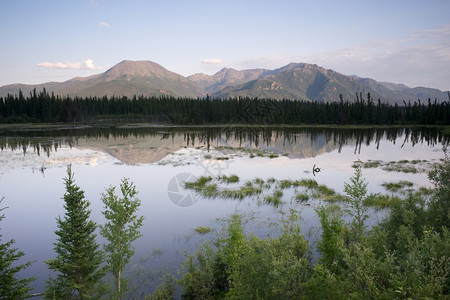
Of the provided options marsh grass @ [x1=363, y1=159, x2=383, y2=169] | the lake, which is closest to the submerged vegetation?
marsh grass @ [x1=363, y1=159, x2=383, y2=169]

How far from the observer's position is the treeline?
134 m

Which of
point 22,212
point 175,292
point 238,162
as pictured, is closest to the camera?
point 175,292

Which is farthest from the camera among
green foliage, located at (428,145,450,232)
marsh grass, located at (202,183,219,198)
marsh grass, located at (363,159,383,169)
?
marsh grass, located at (363,159,383,169)

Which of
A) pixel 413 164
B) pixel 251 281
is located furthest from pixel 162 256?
pixel 413 164

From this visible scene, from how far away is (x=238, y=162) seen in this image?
4350 centimetres

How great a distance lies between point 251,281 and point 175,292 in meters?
3.79

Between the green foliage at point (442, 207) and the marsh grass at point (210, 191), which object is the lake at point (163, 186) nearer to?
the marsh grass at point (210, 191)

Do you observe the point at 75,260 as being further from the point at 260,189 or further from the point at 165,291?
the point at 260,189

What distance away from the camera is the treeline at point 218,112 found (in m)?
134

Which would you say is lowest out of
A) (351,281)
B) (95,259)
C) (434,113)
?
(95,259)

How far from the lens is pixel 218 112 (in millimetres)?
156750

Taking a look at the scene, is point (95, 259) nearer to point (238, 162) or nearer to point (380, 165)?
point (238, 162)

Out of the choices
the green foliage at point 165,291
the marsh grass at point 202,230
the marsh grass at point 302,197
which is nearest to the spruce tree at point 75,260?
the green foliage at point 165,291

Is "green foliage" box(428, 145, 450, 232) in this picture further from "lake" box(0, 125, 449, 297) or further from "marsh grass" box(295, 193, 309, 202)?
"marsh grass" box(295, 193, 309, 202)
